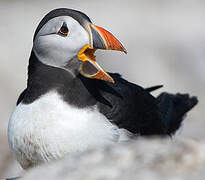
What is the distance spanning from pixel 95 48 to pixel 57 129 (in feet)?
2.48

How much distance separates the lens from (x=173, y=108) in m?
6.47

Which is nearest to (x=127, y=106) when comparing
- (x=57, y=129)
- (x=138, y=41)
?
(x=57, y=129)

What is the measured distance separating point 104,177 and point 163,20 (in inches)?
410

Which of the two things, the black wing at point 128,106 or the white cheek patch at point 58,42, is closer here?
the white cheek patch at point 58,42

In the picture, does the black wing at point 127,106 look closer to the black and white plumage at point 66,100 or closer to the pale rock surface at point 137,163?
the black and white plumage at point 66,100

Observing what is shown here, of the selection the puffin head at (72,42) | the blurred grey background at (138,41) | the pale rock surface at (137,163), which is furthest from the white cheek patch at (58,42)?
the blurred grey background at (138,41)

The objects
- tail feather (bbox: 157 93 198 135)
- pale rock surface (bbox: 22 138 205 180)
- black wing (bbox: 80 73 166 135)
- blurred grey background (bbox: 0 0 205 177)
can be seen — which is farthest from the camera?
blurred grey background (bbox: 0 0 205 177)

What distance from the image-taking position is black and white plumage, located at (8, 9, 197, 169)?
4.62 metres

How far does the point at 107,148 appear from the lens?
2916mm

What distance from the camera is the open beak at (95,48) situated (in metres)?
4.59

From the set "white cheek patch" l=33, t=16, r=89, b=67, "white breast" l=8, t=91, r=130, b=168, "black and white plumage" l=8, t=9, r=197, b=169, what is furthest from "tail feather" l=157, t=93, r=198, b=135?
"white cheek patch" l=33, t=16, r=89, b=67

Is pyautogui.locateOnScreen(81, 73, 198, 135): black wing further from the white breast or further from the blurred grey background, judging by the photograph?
the blurred grey background

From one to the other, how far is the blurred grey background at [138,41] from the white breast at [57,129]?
479cm

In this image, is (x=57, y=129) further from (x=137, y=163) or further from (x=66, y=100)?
(x=137, y=163)
